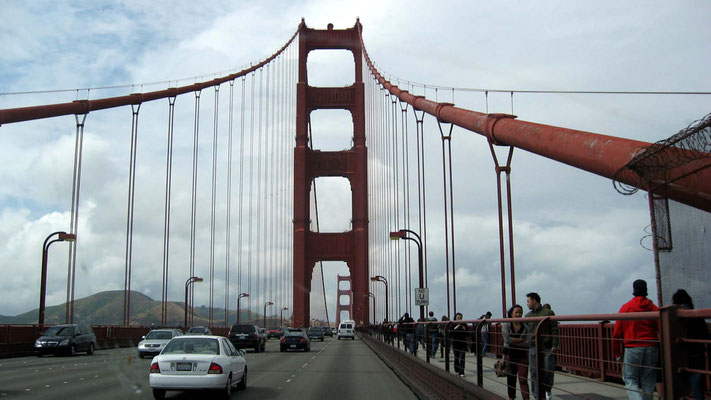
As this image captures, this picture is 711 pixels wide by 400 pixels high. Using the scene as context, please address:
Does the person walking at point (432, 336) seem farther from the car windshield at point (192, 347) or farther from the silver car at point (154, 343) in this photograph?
the silver car at point (154, 343)

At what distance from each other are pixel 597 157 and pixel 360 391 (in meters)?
6.97

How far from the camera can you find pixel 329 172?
71.1 metres

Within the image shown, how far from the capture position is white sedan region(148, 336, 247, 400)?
12.2 meters

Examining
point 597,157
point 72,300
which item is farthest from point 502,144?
point 72,300

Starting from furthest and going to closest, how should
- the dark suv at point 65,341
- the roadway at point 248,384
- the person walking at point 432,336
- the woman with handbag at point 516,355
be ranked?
the dark suv at point 65,341, the person walking at point 432,336, the roadway at point 248,384, the woman with handbag at point 516,355

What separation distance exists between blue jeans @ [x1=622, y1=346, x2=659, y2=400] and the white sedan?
7.72 metres

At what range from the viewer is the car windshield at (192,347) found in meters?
12.9

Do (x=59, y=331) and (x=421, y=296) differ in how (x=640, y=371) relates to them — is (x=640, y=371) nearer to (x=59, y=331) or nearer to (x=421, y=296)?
(x=421, y=296)

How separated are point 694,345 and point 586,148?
Result: 5300mm

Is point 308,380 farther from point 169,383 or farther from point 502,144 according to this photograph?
point 502,144

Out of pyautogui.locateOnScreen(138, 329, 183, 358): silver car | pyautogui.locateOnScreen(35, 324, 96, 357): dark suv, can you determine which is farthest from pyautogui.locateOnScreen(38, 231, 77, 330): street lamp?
pyautogui.locateOnScreen(138, 329, 183, 358): silver car


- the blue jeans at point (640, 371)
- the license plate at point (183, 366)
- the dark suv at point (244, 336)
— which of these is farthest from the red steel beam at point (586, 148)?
the dark suv at point (244, 336)

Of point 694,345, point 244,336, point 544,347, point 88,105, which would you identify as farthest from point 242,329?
point 694,345

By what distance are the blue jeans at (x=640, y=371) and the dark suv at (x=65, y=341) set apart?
2746cm
